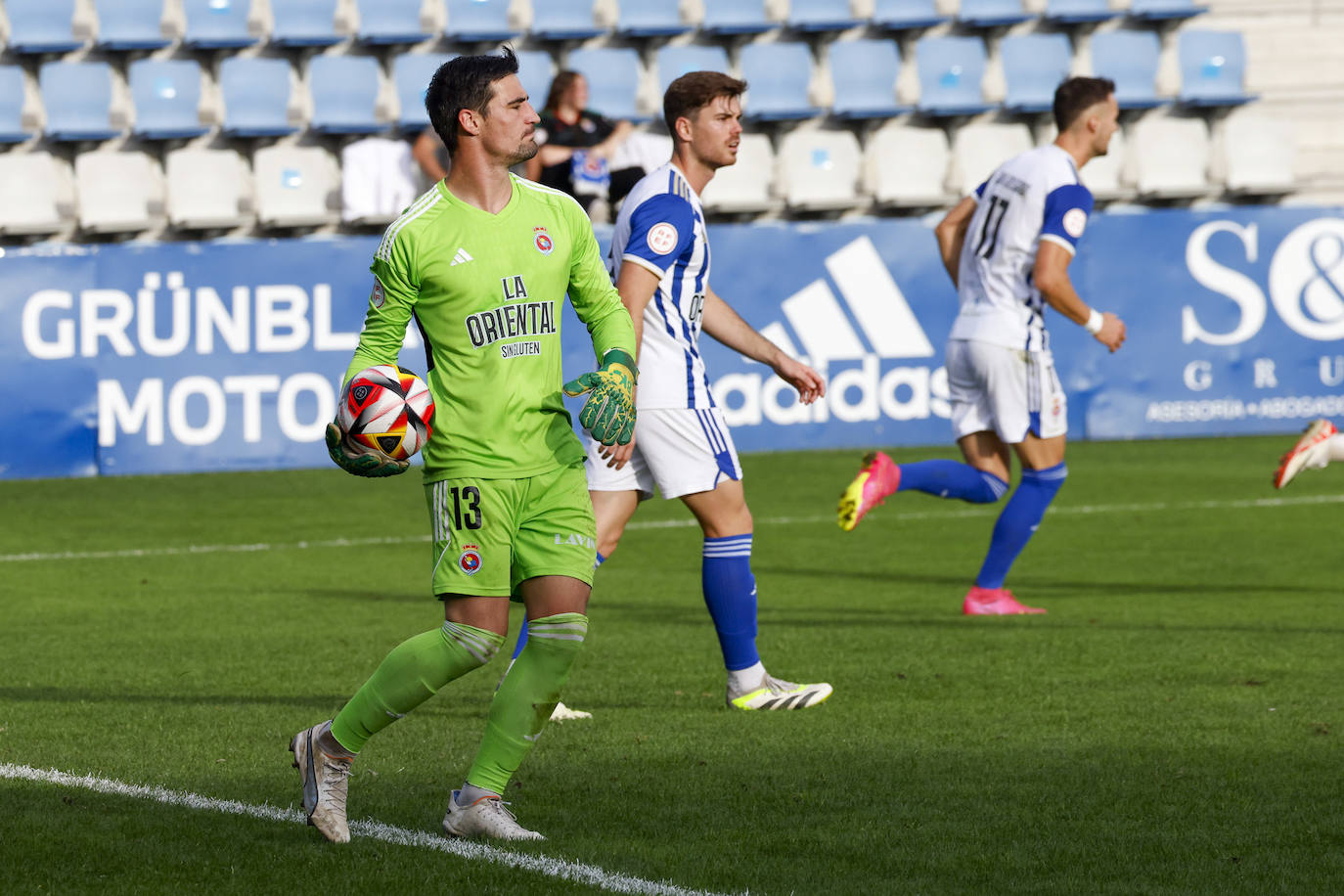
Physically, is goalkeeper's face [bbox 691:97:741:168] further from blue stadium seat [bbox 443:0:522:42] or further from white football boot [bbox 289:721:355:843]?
blue stadium seat [bbox 443:0:522:42]

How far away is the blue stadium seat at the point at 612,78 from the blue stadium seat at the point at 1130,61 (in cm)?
474

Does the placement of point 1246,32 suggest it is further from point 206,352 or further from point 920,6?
point 206,352

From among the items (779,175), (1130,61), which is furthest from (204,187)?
(1130,61)

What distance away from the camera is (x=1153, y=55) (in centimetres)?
1972

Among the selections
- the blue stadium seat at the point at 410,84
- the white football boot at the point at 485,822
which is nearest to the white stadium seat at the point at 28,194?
the blue stadium seat at the point at 410,84

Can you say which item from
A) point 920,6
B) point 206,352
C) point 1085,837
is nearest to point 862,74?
point 920,6

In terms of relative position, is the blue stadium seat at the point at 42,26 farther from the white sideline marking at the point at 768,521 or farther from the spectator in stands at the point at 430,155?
the white sideline marking at the point at 768,521

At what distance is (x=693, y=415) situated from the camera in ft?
20.5

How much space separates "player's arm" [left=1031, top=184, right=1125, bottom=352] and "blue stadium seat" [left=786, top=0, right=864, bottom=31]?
36.6ft

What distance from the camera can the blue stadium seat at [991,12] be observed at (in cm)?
1945

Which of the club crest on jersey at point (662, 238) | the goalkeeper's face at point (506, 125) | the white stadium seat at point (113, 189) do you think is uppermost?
the goalkeeper's face at point (506, 125)

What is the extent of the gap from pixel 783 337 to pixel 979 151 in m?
4.41

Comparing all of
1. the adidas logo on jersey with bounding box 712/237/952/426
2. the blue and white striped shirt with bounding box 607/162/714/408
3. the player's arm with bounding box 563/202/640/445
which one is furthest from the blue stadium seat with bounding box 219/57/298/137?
the player's arm with bounding box 563/202/640/445

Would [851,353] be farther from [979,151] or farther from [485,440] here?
[485,440]
